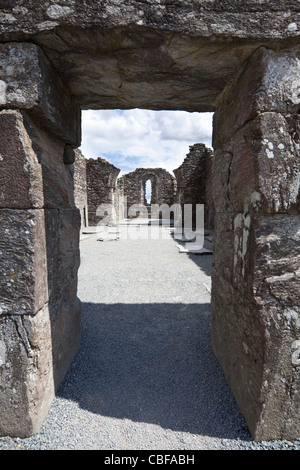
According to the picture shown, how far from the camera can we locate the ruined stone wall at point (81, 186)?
1251cm

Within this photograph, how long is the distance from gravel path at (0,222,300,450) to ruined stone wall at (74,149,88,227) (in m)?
9.57

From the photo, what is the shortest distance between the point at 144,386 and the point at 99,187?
42.9 ft

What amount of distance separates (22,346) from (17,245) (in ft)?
2.19

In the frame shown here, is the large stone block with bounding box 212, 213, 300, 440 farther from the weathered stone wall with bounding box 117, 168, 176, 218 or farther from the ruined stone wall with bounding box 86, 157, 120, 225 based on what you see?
the weathered stone wall with bounding box 117, 168, 176, 218

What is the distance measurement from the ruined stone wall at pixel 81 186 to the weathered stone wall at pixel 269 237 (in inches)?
463

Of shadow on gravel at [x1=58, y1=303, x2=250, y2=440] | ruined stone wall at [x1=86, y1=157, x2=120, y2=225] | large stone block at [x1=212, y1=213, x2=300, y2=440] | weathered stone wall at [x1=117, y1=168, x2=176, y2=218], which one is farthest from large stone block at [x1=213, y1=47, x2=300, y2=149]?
weathered stone wall at [x1=117, y1=168, x2=176, y2=218]

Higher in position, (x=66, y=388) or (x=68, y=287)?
(x=68, y=287)

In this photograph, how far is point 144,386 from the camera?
2.05 meters

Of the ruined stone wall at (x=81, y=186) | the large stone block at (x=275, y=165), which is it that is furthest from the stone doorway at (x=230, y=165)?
the ruined stone wall at (x=81, y=186)

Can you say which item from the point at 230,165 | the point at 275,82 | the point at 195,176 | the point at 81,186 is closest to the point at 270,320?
the point at 230,165

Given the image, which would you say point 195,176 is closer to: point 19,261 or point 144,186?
point 144,186

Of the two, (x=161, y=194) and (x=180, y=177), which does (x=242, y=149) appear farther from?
(x=161, y=194)

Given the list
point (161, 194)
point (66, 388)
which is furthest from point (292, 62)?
point (161, 194)

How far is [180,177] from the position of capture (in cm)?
1304
